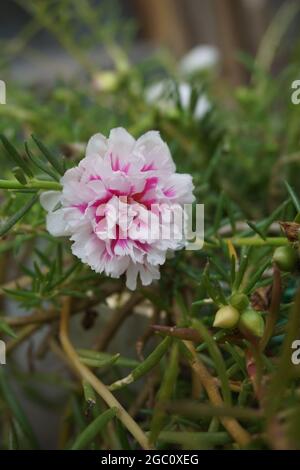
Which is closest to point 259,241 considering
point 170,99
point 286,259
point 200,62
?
point 286,259

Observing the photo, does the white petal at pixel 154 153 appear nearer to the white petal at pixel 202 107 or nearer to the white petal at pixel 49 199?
the white petal at pixel 49 199

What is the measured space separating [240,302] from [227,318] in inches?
0.4

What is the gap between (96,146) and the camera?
10.0 inches

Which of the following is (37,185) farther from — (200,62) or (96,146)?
(200,62)

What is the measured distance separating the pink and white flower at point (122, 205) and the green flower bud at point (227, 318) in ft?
0.11

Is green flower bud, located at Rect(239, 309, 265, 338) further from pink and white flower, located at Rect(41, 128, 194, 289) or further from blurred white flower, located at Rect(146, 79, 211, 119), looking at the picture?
blurred white flower, located at Rect(146, 79, 211, 119)

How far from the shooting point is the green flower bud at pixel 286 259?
0.24 m

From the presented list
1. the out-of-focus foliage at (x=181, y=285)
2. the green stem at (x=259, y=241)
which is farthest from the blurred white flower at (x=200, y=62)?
the green stem at (x=259, y=241)

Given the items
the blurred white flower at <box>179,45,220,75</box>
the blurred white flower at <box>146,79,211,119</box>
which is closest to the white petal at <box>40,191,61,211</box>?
the blurred white flower at <box>146,79,211,119</box>

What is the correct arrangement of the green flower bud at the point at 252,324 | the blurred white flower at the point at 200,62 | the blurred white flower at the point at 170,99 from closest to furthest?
the green flower bud at the point at 252,324, the blurred white flower at the point at 170,99, the blurred white flower at the point at 200,62

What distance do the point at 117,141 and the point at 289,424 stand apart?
0.45ft

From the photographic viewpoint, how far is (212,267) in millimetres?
313

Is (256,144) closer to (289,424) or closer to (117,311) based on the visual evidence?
(117,311)

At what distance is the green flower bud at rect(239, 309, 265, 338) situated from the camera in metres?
0.24
